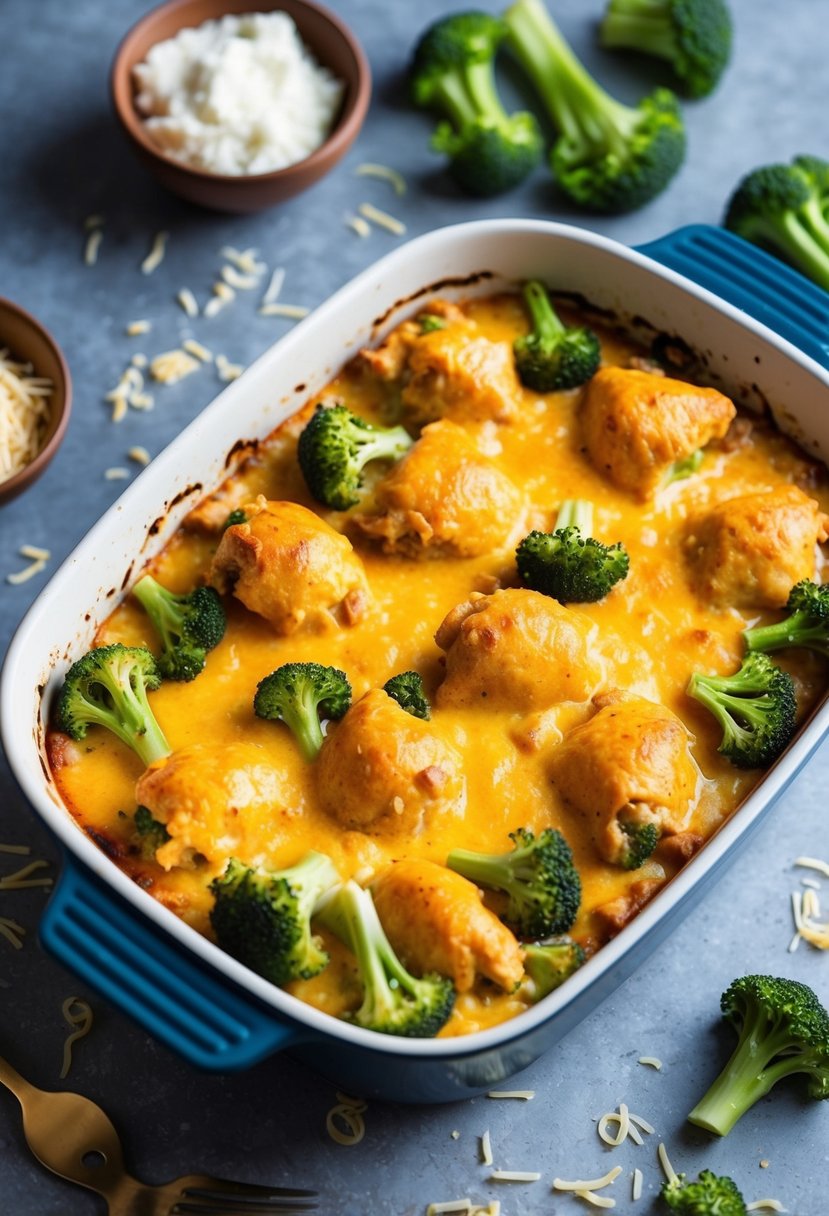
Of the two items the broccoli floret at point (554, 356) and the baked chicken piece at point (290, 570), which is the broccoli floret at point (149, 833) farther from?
the broccoli floret at point (554, 356)

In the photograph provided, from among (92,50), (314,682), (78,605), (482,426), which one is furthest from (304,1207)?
(92,50)

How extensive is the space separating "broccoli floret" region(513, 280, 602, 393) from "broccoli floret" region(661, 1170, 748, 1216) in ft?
6.85

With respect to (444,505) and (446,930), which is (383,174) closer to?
(444,505)

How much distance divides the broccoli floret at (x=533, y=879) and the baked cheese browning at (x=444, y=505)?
83 centimetres

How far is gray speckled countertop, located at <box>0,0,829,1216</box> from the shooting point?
364 centimetres

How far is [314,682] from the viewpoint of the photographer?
3.54m

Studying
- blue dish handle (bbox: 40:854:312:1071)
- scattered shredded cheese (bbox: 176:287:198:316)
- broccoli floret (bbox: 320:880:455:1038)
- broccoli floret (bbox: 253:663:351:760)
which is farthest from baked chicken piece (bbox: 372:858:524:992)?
scattered shredded cheese (bbox: 176:287:198:316)

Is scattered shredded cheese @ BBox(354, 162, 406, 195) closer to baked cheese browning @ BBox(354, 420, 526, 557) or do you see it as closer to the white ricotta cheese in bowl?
the white ricotta cheese in bowl

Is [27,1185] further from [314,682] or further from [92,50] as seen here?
[92,50]

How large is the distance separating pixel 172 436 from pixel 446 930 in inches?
83.7

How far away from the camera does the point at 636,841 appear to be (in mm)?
3398

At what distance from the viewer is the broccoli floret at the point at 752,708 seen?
3549mm

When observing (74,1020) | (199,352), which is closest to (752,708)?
(74,1020)

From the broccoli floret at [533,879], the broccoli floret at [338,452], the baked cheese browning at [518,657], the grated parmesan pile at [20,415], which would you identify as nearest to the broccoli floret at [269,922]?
the broccoli floret at [533,879]
